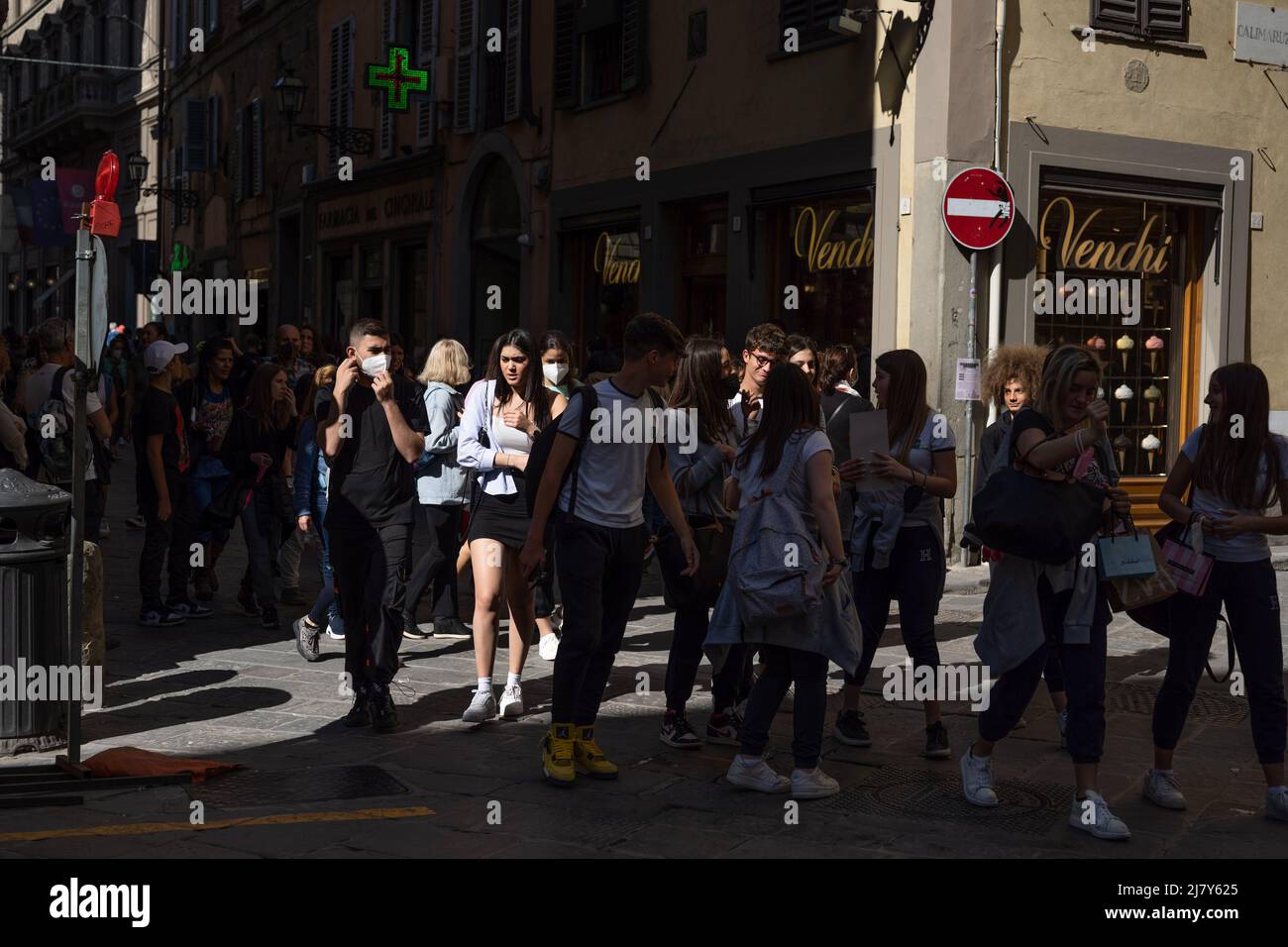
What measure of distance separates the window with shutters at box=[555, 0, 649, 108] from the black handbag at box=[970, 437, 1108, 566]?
40.3 feet

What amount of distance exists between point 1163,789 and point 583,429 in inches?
103

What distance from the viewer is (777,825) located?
5.64m

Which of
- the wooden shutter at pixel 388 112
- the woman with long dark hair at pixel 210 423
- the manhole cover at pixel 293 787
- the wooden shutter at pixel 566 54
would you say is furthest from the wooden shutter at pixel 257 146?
the manhole cover at pixel 293 787

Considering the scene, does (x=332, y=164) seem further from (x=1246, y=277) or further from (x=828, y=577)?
(x=828, y=577)

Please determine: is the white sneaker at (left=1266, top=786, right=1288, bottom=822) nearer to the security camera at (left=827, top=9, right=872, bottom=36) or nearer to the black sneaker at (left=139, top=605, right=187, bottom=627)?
the black sneaker at (left=139, top=605, right=187, bottom=627)

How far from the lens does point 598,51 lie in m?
18.5

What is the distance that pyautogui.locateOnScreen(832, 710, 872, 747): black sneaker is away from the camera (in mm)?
6934

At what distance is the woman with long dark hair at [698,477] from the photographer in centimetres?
696

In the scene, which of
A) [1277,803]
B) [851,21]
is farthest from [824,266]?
[1277,803]

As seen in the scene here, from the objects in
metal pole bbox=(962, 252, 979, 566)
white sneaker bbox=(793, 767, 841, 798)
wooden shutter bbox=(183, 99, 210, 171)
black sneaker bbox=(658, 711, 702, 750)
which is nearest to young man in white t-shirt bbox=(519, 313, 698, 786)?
black sneaker bbox=(658, 711, 702, 750)

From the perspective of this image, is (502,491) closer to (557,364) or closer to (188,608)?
(557,364)

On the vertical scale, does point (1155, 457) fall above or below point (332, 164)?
below

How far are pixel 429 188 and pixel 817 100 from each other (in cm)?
921
